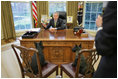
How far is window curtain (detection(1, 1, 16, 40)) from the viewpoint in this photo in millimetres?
3492

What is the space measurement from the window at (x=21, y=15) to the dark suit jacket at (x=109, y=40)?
401 cm

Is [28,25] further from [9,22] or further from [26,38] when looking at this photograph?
[26,38]

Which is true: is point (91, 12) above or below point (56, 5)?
below

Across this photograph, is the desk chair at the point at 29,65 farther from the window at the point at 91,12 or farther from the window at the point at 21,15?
the window at the point at 91,12

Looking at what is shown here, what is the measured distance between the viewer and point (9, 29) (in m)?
3.80

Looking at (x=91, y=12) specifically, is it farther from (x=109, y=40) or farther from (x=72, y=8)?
(x=109, y=40)

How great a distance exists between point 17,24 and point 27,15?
0.56 m

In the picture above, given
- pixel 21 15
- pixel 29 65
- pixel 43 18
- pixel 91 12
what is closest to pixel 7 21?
pixel 21 15

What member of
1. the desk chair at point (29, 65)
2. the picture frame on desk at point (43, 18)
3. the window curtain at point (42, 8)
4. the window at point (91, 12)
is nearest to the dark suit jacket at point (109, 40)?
the desk chair at point (29, 65)

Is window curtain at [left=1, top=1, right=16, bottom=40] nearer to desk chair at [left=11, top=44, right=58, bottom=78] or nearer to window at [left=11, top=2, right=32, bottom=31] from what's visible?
window at [left=11, top=2, right=32, bottom=31]

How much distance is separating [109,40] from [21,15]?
4146mm

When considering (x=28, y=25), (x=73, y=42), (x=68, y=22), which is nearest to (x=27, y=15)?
(x=28, y=25)

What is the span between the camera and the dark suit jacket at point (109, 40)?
65 centimetres

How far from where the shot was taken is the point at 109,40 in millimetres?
676
